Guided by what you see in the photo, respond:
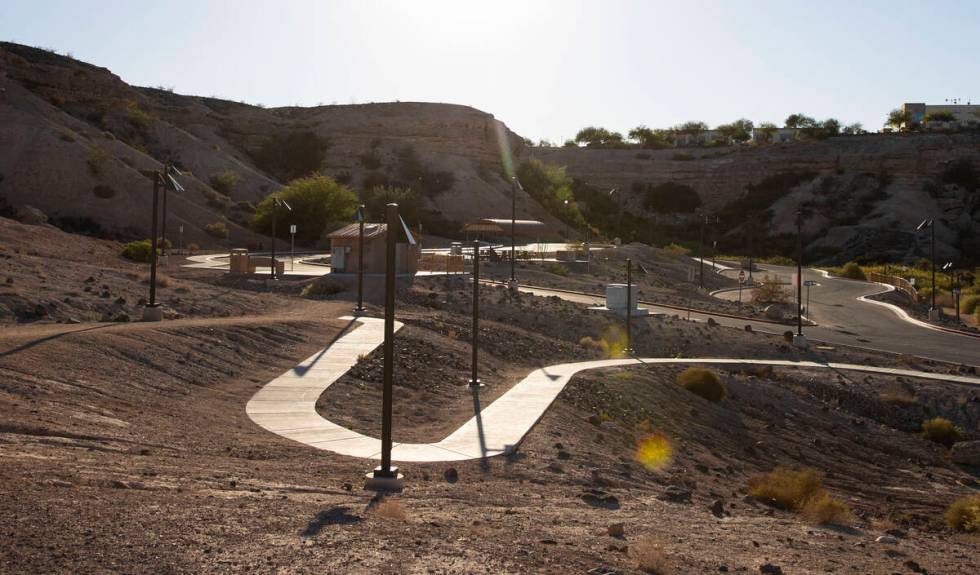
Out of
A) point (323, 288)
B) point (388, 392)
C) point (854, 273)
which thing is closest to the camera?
point (388, 392)

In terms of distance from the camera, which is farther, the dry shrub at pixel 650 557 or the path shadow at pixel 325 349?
the path shadow at pixel 325 349

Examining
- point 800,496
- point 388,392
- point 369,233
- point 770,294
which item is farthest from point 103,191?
point 800,496

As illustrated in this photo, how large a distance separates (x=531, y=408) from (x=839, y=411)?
11.8 metres

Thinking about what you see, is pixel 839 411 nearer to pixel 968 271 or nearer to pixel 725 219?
pixel 968 271

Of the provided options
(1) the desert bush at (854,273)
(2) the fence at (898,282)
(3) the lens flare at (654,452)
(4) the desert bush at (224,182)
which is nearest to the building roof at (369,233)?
(3) the lens flare at (654,452)

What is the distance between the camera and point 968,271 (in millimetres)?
78312

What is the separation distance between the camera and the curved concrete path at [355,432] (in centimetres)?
1410

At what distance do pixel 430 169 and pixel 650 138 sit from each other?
174 ft

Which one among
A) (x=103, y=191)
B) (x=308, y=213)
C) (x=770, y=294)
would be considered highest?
(x=103, y=191)

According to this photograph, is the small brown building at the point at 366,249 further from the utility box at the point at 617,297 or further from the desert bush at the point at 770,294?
the desert bush at the point at 770,294

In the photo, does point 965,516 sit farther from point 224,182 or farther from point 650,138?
point 650,138

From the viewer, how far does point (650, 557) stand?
880cm

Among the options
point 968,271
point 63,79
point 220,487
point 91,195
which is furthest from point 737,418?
point 63,79

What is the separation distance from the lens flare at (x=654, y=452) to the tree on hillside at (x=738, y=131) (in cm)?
12707
